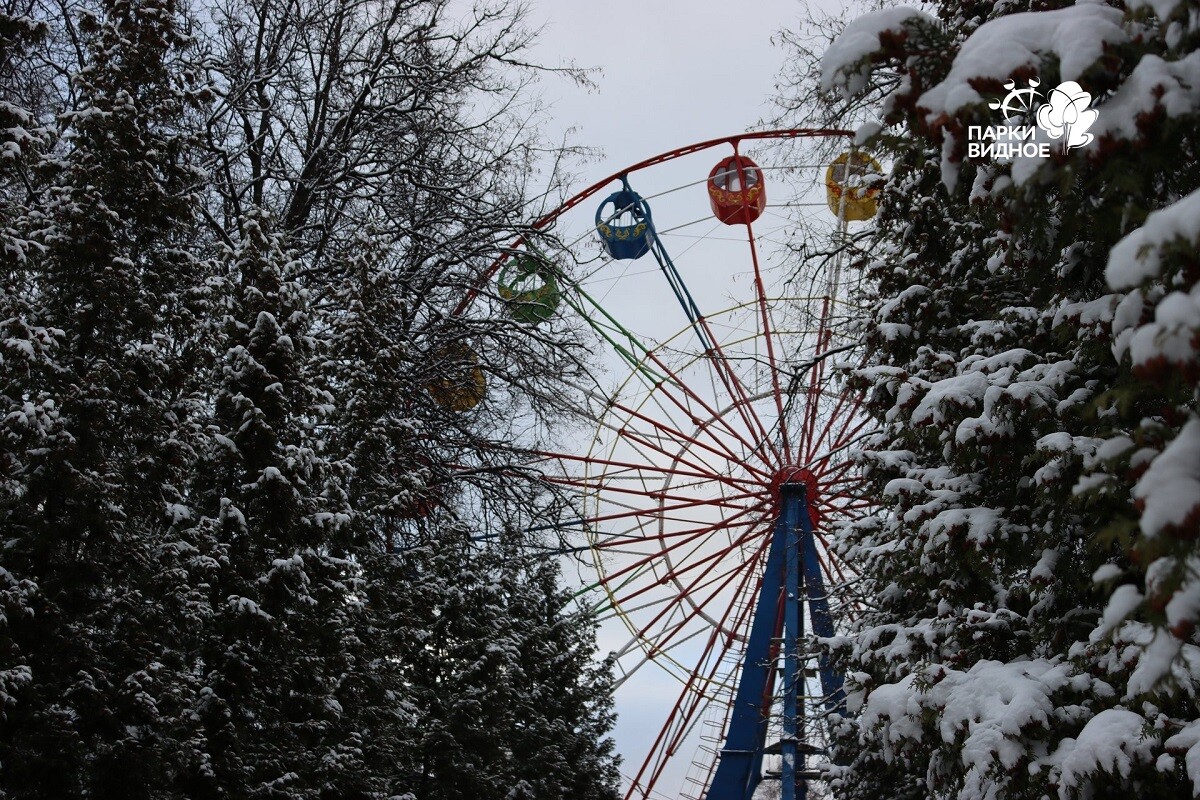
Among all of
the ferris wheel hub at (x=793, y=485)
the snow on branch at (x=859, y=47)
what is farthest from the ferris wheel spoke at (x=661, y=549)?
the snow on branch at (x=859, y=47)

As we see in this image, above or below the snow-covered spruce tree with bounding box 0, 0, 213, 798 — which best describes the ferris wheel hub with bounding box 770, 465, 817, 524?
above

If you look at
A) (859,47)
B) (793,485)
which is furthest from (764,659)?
(859,47)

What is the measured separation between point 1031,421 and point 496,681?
10.3m

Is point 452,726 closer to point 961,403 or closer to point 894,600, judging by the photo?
point 894,600

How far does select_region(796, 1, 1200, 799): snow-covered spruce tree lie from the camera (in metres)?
3.42

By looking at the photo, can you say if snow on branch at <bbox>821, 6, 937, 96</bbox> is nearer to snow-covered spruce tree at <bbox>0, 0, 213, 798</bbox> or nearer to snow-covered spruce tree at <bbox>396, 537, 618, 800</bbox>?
snow-covered spruce tree at <bbox>0, 0, 213, 798</bbox>

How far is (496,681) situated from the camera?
1617 cm

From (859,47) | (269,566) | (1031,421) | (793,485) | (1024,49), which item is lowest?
(1024,49)

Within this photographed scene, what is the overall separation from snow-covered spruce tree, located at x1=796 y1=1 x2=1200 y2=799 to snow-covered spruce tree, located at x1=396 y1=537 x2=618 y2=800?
18.8ft

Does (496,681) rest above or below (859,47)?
above

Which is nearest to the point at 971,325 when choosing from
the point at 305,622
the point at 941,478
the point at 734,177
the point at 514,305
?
the point at 941,478

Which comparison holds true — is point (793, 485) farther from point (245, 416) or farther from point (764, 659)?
point (245, 416)

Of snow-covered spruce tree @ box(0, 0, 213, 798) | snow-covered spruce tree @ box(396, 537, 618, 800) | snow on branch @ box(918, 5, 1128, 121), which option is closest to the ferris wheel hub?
snow-covered spruce tree @ box(396, 537, 618, 800)

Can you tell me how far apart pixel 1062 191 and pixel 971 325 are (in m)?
4.84
